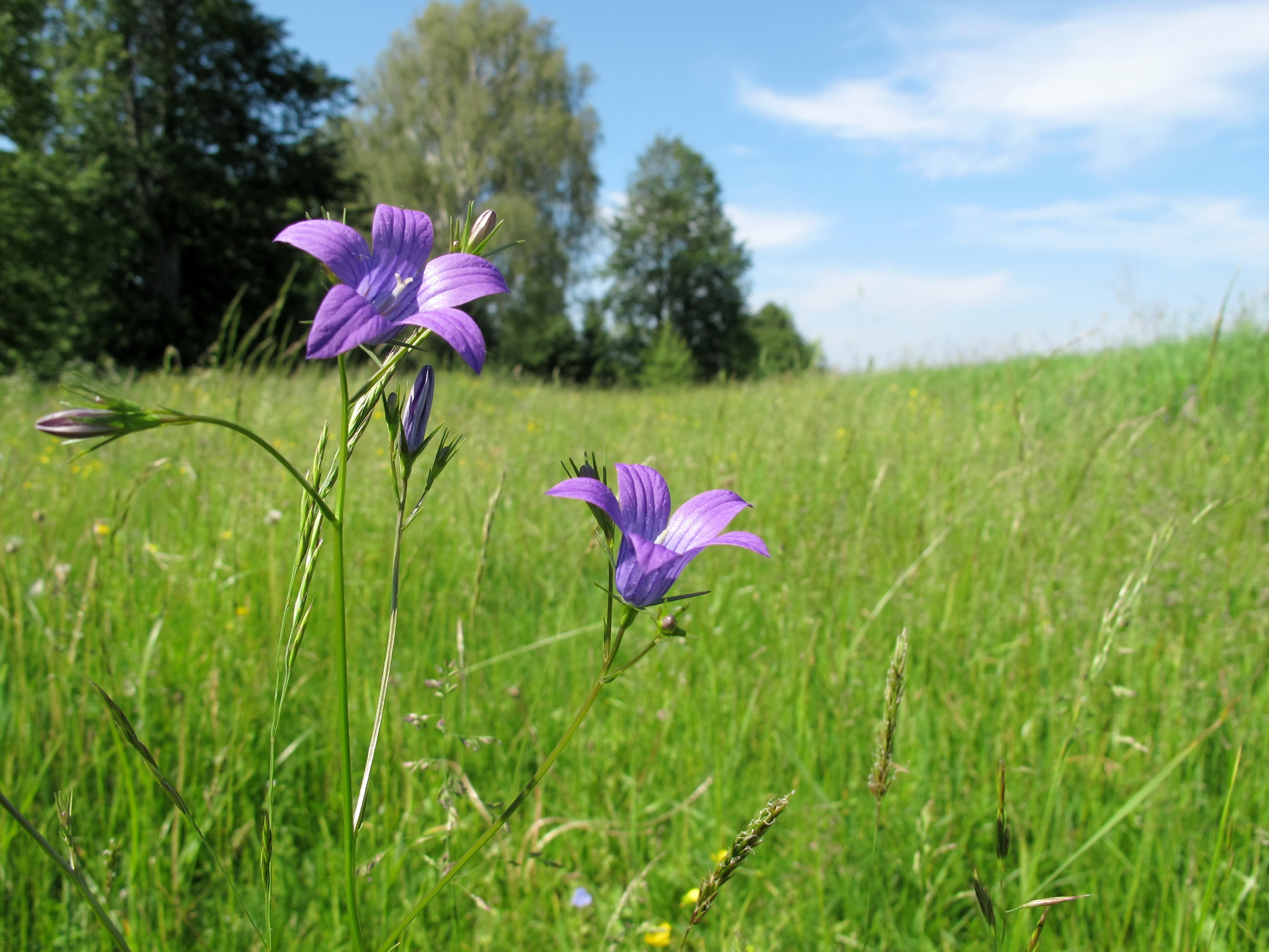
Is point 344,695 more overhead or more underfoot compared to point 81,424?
more underfoot

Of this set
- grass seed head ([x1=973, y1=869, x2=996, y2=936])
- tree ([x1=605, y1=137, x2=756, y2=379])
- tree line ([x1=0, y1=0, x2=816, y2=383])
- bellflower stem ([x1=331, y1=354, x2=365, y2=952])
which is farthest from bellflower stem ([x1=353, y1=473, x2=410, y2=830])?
tree ([x1=605, y1=137, x2=756, y2=379])

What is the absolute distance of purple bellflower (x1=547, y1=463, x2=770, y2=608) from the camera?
24.5 inches

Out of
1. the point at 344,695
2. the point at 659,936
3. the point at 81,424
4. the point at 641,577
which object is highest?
the point at 81,424

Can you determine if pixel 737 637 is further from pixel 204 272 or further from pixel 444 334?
pixel 204 272

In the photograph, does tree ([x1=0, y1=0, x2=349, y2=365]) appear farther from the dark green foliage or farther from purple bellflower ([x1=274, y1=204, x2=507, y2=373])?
the dark green foliage

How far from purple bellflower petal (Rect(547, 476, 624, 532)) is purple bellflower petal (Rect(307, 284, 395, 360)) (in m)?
0.18

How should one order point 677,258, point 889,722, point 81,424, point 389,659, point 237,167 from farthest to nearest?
point 677,258 < point 237,167 < point 889,722 < point 389,659 < point 81,424

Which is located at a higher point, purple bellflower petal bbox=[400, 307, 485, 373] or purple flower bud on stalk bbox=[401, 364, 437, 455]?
purple bellflower petal bbox=[400, 307, 485, 373]

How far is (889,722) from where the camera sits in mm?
902

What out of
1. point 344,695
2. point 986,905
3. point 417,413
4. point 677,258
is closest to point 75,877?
point 344,695

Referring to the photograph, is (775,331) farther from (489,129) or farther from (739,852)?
(739,852)

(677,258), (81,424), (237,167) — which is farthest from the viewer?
(677,258)

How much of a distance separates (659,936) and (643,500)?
1047 mm

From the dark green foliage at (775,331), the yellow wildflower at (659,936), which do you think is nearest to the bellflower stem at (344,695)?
the yellow wildflower at (659,936)
